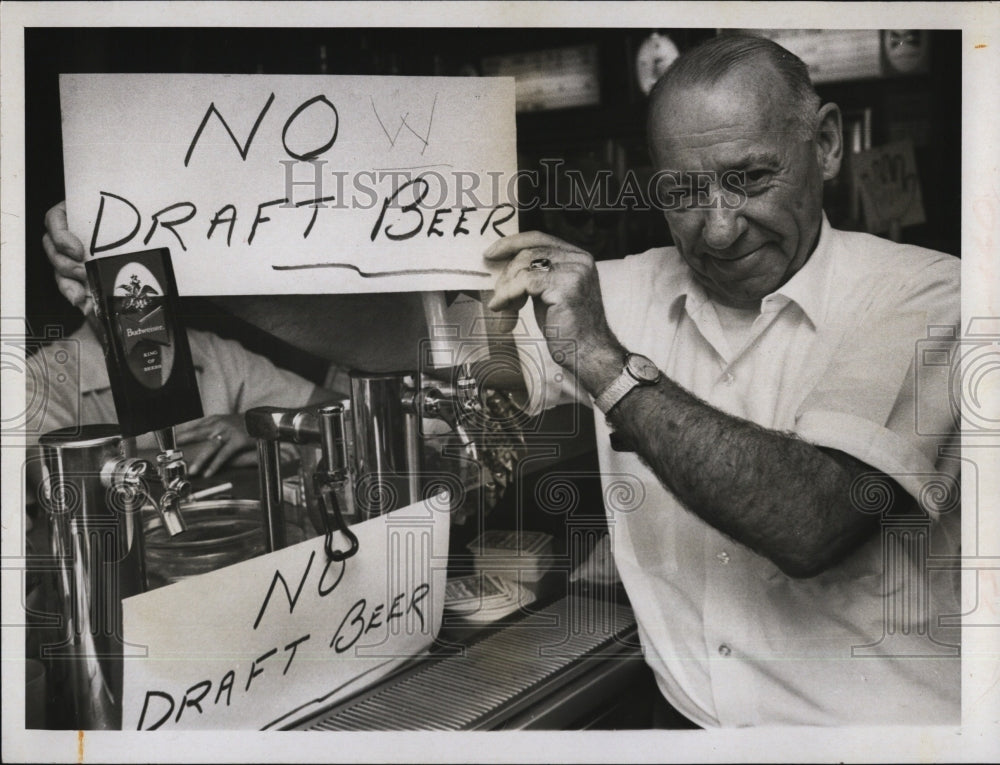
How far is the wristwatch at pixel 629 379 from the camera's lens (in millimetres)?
1707

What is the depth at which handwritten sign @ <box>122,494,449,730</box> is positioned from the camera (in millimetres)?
1691

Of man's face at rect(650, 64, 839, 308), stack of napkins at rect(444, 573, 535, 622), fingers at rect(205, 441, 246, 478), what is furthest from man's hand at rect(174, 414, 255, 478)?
man's face at rect(650, 64, 839, 308)

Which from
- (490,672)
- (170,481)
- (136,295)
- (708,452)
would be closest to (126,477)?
(170,481)

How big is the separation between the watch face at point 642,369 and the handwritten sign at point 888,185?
44cm

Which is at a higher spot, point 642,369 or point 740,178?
A: point 740,178

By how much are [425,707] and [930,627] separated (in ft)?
2.94

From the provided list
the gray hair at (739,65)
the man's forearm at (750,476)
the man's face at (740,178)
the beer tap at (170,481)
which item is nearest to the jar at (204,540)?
the beer tap at (170,481)

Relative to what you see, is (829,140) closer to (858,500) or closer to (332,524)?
(858,500)

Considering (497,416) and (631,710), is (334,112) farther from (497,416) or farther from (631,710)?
(631,710)

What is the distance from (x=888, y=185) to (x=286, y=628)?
4.22 feet

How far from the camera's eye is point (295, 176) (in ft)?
5.65

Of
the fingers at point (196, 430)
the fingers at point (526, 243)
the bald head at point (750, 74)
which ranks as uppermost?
the bald head at point (750, 74)

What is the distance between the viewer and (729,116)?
65.4 inches

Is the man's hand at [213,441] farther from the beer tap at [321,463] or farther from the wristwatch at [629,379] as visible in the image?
the wristwatch at [629,379]
